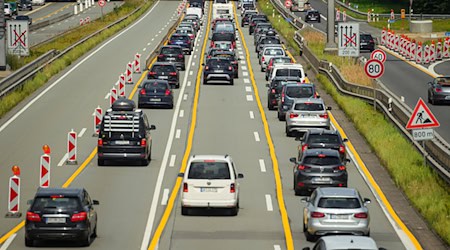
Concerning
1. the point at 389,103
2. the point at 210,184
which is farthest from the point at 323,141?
the point at 389,103

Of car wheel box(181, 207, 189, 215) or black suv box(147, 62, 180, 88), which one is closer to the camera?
car wheel box(181, 207, 189, 215)

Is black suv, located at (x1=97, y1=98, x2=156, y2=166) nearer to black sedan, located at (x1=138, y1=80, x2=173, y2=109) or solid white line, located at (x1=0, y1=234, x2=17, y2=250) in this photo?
solid white line, located at (x1=0, y1=234, x2=17, y2=250)

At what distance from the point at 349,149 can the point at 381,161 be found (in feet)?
10.3

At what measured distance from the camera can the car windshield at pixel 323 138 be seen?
36531mm

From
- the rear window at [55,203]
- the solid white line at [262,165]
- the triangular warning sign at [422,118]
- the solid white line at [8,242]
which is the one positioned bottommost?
the solid white line at [262,165]

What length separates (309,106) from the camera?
4331 cm

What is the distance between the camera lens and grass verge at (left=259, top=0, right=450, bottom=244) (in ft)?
94.8

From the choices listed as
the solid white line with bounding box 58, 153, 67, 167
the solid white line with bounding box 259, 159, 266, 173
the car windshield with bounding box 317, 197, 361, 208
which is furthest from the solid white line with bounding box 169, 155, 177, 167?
the car windshield with bounding box 317, 197, 361, 208

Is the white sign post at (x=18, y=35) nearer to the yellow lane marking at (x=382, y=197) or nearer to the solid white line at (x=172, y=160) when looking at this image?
the yellow lane marking at (x=382, y=197)

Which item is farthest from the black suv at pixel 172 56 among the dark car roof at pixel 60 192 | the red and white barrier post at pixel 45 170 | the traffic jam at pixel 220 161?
the dark car roof at pixel 60 192

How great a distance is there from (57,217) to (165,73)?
34.3 metres

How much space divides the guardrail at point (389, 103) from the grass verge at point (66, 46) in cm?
1412

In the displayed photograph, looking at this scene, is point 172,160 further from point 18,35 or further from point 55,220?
point 18,35

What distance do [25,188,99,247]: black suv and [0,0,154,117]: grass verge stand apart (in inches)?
952
